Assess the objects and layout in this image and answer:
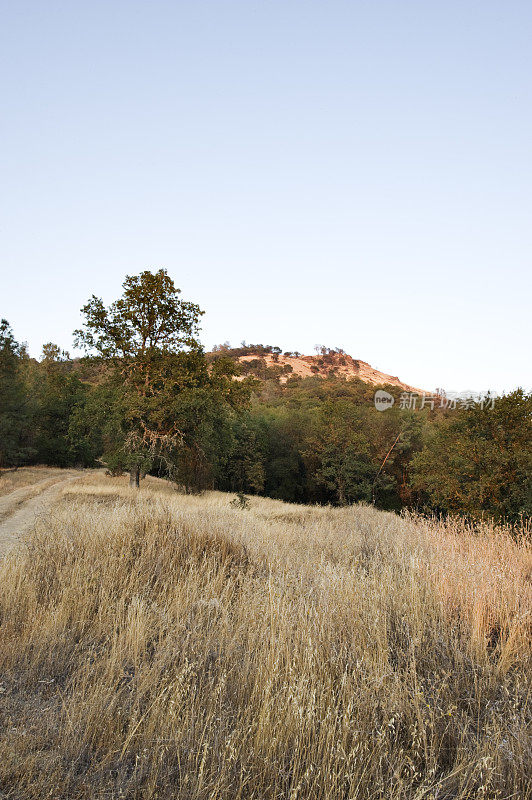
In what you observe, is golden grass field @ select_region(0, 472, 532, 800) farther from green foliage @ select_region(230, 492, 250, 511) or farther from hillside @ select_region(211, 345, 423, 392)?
hillside @ select_region(211, 345, 423, 392)

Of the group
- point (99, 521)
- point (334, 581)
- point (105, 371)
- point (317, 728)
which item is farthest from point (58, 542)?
point (105, 371)

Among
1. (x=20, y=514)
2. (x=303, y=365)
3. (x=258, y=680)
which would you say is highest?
(x=303, y=365)

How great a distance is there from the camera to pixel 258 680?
10.0 feet

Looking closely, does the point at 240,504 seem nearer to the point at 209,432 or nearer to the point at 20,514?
the point at 209,432

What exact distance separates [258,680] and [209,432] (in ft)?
63.9

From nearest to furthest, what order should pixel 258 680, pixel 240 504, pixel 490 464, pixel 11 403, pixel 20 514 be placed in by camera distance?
pixel 258 680
pixel 20 514
pixel 240 504
pixel 490 464
pixel 11 403

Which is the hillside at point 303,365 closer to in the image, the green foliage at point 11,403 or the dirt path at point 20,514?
the green foliage at point 11,403

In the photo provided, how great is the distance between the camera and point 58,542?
6203mm

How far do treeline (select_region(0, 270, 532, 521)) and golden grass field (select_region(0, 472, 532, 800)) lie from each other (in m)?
12.0

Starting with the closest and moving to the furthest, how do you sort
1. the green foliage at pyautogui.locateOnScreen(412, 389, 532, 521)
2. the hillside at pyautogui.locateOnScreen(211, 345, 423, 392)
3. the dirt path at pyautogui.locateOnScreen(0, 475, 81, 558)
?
the dirt path at pyautogui.locateOnScreen(0, 475, 81, 558)
the green foliage at pyautogui.locateOnScreen(412, 389, 532, 521)
the hillside at pyautogui.locateOnScreen(211, 345, 423, 392)

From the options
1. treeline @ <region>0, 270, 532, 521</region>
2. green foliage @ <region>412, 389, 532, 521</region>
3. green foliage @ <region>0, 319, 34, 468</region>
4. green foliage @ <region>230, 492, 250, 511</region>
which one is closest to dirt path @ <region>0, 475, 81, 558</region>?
treeline @ <region>0, 270, 532, 521</region>

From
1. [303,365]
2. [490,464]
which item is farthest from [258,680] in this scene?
[303,365]

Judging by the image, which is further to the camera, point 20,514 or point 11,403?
point 11,403

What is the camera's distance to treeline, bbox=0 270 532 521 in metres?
22.0
